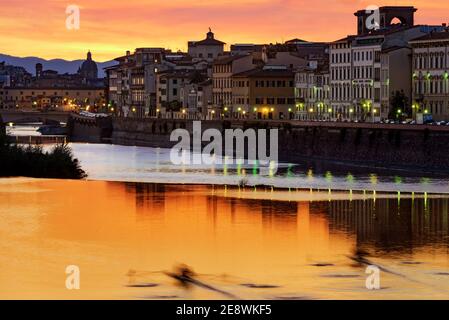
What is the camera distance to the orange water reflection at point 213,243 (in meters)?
34.6

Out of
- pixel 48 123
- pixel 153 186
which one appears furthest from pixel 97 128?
pixel 153 186

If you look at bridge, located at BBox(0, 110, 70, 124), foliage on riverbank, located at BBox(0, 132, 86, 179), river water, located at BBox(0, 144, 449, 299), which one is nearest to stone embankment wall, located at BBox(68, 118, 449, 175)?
river water, located at BBox(0, 144, 449, 299)

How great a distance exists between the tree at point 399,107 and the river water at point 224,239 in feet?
122

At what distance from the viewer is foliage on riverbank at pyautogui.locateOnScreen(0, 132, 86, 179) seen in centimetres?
6338

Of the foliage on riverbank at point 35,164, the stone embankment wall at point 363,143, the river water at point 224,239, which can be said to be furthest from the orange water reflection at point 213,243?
the stone embankment wall at point 363,143

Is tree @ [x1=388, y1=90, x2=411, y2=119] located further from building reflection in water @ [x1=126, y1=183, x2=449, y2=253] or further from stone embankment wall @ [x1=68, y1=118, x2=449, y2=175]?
building reflection in water @ [x1=126, y1=183, x2=449, y2=253]

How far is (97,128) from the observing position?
150000 millimetres

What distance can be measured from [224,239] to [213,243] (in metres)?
0.89

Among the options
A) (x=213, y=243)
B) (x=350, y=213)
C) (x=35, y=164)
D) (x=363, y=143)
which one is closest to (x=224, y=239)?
(x=213, y=243)

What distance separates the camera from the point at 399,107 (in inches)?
4065

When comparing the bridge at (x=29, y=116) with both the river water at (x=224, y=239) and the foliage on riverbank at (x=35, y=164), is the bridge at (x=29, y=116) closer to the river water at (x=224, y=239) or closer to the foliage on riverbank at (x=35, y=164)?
the foliage on riverbank at (x=35, y=164)

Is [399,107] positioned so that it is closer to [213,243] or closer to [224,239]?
[224,239]
